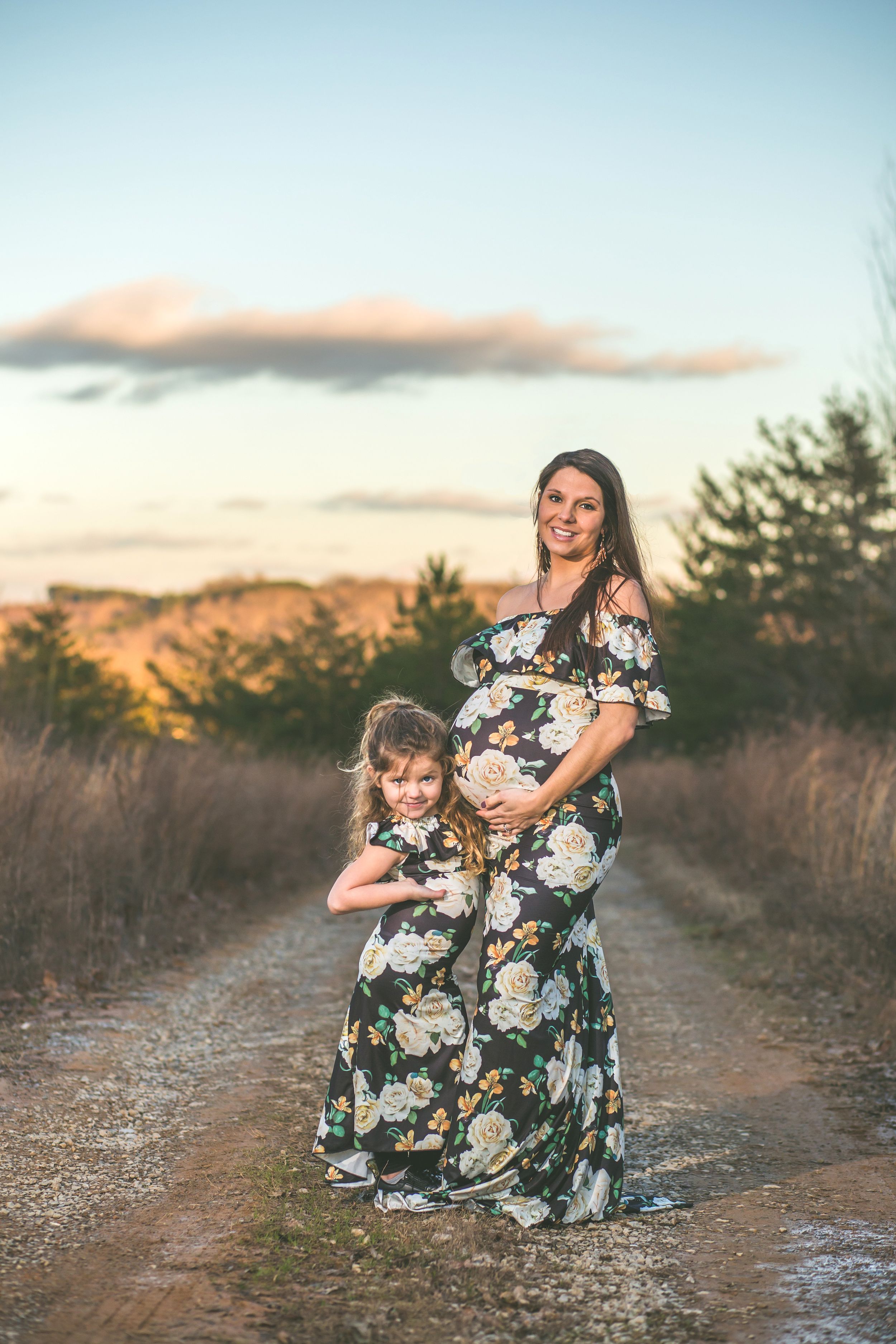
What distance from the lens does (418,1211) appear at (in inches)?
138

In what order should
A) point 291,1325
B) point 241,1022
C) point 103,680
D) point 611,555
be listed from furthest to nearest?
point 103,680
point 241,1022
point 611,555
point 291,1325

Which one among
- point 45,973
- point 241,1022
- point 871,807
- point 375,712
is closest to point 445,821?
point 375,712

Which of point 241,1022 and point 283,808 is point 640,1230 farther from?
point 283,808

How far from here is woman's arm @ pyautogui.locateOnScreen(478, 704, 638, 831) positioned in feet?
11.0

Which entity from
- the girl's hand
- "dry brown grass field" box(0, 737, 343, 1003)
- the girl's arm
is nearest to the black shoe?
the girl's arm

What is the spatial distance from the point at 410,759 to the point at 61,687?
25.6 m

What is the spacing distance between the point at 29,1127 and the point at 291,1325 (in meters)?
2.00

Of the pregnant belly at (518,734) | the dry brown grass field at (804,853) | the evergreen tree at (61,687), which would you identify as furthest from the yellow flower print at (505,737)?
the evergreen tree at (61,687)

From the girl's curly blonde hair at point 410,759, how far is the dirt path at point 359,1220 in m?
1.10

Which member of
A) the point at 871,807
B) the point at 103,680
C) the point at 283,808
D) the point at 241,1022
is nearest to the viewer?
the point at 241,1022

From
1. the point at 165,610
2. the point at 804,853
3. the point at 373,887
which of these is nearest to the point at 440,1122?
the point at 373,887

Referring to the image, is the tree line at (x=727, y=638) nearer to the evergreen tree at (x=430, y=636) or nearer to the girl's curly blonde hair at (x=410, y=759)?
the evergreen tree at (x=430, y=636)

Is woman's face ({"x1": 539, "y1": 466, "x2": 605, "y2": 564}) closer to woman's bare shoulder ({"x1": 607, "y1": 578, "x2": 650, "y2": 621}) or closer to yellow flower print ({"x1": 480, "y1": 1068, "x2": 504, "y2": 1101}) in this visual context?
woman's bare shoulder ({"x1": 607, "y1": 578, "x2": 650, "y2": 621})

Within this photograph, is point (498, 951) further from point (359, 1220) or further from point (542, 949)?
point (359, 1220)
